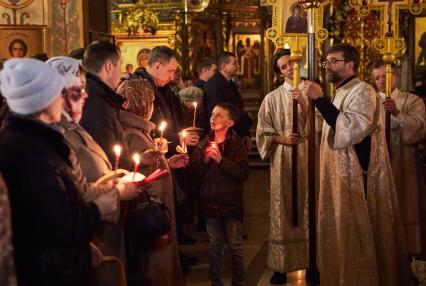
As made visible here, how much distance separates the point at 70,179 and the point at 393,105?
13.1 ft

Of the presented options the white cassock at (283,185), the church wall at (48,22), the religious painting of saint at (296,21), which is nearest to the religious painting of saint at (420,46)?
the church wall at (48,22)

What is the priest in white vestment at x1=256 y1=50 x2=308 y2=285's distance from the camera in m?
5.77

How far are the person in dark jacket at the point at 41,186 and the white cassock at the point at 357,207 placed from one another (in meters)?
2.64

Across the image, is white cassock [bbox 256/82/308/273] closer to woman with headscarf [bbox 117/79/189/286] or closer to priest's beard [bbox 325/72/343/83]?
priest's beard [bbox 325/72/343/83]

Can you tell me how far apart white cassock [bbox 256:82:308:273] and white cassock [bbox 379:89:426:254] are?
1.01 meters

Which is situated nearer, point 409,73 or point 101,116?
point 101,116

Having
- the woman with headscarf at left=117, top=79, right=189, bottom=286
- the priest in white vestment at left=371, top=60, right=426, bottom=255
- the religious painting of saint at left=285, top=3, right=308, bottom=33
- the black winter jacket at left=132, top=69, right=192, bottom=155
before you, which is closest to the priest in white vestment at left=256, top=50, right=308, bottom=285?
the religious painting of saint at left=285, top=3, right=308, bottom=33

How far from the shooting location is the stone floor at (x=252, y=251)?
19.4 ft

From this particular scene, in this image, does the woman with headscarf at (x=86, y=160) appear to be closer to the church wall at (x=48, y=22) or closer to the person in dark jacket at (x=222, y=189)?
the person in dark jacket at (x=222, y=189)

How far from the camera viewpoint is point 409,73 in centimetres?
1580

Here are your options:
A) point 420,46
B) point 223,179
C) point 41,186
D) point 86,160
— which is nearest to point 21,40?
point 223,179

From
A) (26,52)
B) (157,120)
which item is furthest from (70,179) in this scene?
(26,52)

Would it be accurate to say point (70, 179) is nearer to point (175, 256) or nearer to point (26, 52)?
point (175, 256)

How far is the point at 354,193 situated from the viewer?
496 cm
